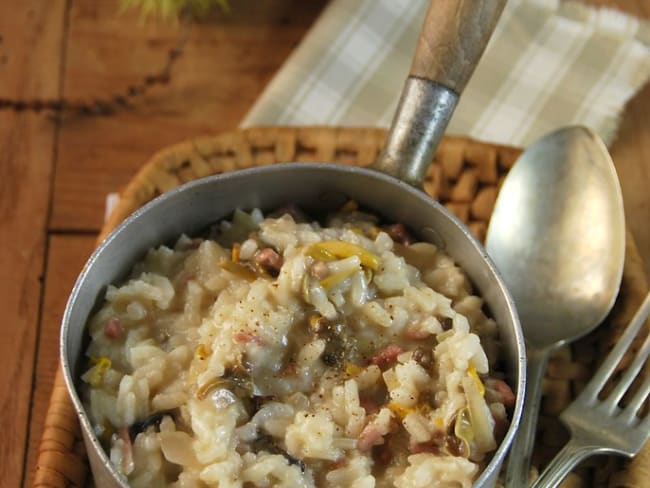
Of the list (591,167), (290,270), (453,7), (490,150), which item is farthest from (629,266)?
(290,270)

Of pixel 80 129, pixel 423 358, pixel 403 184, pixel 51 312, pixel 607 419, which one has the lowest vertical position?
pixel 51 312

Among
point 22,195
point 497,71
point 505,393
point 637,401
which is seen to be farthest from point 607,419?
point 22,195

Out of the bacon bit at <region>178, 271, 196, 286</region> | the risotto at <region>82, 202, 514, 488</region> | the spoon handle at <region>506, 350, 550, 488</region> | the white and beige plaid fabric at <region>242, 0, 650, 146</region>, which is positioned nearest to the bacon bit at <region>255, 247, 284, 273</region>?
the risotto at <region>82, 202, 514, 488</region>

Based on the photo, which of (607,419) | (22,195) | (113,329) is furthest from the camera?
(22,195)

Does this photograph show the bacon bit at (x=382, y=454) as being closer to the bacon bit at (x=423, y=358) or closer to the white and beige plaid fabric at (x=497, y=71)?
the bacon bit at (x=423, y=358)

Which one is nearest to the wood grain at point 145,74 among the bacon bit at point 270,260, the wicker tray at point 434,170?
the wicker tray at point 434,170

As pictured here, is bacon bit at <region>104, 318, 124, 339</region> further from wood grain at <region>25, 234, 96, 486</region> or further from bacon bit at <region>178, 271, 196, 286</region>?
wood grain at <region>25, 234, 96, 486</region>

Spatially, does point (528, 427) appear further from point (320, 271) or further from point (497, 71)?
point (497, 71)
